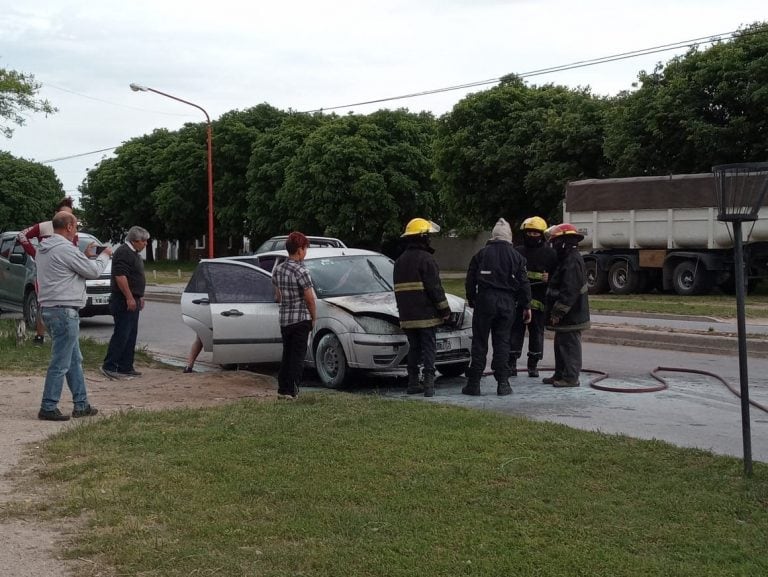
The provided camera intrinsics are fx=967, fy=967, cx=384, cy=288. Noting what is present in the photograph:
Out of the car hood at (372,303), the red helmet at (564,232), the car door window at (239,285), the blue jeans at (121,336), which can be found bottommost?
the blue jeans at (121,336)

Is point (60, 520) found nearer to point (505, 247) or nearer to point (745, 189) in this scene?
point (745, 189)

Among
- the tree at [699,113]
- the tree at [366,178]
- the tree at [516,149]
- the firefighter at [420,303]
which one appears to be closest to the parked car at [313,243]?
the tree at [699,113]

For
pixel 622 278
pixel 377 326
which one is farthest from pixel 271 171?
pixel 377 326

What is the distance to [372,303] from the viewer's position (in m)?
10.5

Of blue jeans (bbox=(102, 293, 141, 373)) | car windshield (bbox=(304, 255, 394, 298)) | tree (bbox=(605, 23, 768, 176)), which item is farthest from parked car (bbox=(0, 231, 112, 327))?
tree (bbox=(605, 23, 768, 176))

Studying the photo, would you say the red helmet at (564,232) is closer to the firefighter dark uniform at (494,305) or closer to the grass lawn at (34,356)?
the firefighter dark uniform at (494,305)

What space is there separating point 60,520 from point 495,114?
1423 inches

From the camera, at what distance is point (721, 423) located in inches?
321

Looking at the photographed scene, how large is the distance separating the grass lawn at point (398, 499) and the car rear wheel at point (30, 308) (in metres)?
10.2

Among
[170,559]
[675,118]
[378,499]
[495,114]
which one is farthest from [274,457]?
[495,114]

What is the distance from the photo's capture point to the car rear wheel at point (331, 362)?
10.3 meters

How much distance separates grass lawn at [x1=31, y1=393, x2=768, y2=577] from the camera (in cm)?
440

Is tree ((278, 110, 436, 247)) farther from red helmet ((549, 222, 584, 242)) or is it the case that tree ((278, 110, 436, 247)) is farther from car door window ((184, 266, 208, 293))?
red helmet ((549, 222, 584, 242))

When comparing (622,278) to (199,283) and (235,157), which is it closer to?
(199,283)
